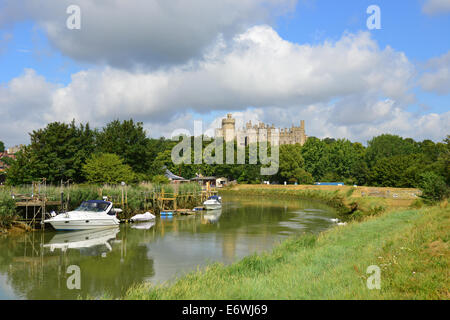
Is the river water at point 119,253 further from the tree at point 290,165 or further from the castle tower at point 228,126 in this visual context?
the castle tower at point 228,126

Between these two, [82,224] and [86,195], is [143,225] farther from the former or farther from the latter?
[82,224]

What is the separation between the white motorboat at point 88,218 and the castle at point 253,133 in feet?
332

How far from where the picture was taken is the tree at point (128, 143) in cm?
4616

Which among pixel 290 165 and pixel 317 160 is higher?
pixel 317 160

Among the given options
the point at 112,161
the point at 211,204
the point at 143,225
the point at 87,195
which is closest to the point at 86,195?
the point at 87,195

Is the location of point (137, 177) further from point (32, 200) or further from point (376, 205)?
point (376, 205)

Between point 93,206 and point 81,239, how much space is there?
444 centimetres

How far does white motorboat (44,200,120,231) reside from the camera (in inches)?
1001

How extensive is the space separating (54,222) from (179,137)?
92171 millimetres

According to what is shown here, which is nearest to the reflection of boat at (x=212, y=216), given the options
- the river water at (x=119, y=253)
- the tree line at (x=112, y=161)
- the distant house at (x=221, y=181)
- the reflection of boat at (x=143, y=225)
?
the river water at (x=119, y=253)

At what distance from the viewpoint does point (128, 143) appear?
4772 centimetres

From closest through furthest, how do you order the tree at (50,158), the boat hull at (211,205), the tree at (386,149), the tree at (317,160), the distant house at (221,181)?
the tree at (50,158), the boat hull at (211,205), the tree at (386,149), the distant house at (221,181), the tree at (317,160)

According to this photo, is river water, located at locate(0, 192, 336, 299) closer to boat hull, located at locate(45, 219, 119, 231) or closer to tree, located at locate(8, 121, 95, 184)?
boat hull, located at locate(45, 219, 119, 231)

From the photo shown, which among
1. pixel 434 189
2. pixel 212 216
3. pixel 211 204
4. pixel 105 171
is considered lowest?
pixel 212 216
